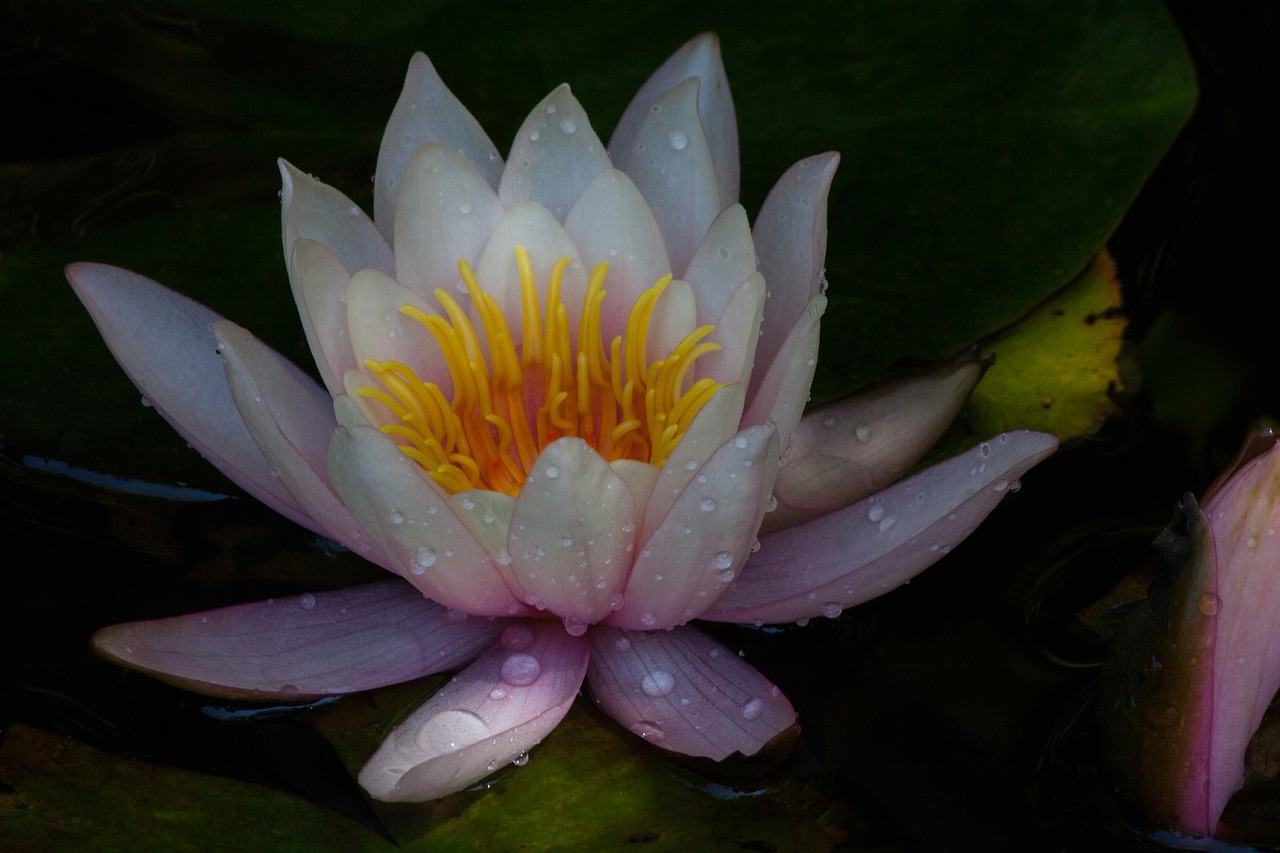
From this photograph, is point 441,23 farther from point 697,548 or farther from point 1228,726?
point 1228,726

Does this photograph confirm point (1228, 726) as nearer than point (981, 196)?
Yes

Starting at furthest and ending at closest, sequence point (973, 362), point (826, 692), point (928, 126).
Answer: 1. point (928, 126)
2. point (973, 362)
3. point (826, 692)

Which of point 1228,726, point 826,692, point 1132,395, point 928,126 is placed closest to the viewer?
point 1228,726

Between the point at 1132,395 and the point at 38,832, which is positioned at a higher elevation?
the point at 38,832

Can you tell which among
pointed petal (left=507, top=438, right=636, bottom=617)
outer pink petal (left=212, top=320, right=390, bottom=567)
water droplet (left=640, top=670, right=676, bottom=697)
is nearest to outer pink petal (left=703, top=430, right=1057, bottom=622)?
water droplet (left=640, top=670, right=676, bottom=697)

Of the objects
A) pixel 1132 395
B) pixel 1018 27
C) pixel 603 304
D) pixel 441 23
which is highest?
pixel 441 23

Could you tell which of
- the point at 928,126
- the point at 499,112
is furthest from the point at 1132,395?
the point at 499,112
